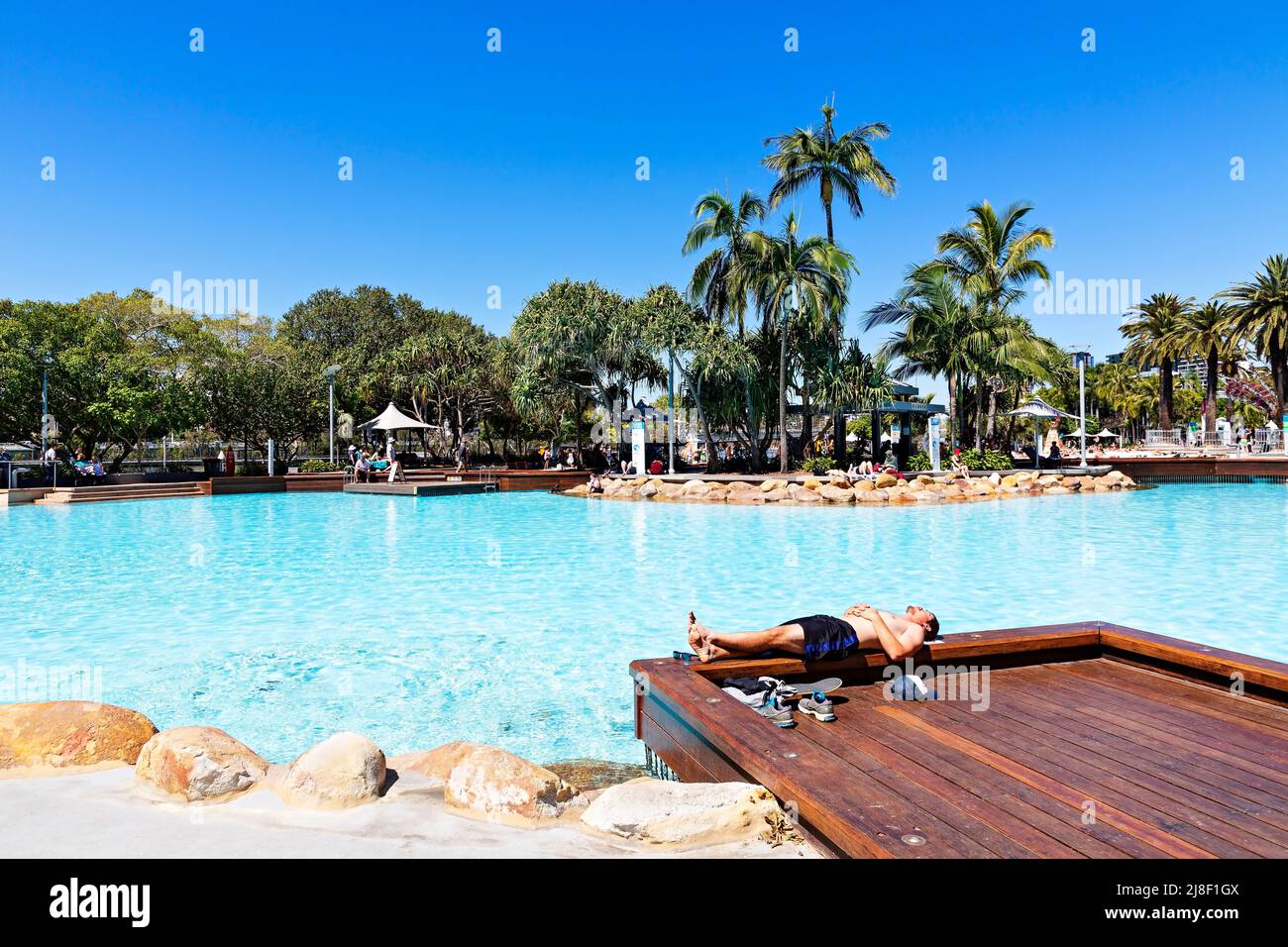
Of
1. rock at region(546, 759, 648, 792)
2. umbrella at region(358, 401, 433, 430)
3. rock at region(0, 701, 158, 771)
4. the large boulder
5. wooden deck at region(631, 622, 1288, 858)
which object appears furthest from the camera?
umbrella at region(358, 401, 433, 430)

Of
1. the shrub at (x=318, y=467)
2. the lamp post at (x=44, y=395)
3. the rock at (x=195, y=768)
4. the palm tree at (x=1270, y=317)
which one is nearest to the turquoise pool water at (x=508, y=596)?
the rock at (x=195, y=768)

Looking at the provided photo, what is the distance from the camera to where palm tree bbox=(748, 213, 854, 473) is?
985 inches

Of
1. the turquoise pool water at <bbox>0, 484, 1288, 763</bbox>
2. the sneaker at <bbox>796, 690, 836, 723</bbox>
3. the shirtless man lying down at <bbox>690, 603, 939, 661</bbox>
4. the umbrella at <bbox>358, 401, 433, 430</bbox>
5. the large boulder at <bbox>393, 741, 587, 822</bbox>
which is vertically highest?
the umbrella at <bbox>358, 401, 433, 430</bbox>

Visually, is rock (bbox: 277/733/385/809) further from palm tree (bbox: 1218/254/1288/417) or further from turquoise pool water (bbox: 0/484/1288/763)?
palm tree (bbox: 1218/254/1288/417)

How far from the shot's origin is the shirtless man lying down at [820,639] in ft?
14.4

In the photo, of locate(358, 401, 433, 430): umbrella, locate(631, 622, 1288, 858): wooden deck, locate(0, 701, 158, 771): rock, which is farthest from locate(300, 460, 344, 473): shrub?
locate(631, 622, 1288, 858): wooden deck

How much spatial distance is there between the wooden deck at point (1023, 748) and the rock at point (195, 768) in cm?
193

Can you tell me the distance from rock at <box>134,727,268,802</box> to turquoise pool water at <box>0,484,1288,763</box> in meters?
1.77

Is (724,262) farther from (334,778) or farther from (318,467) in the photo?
(334,778)

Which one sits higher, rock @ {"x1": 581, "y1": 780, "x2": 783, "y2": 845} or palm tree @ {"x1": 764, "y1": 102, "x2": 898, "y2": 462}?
palm tree @ {"x1": 764, "y1": 102, "x2": 898, "y2": 462}

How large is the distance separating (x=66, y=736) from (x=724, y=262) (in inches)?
1000

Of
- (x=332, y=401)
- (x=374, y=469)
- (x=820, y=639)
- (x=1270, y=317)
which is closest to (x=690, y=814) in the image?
(x=820, y=639)
